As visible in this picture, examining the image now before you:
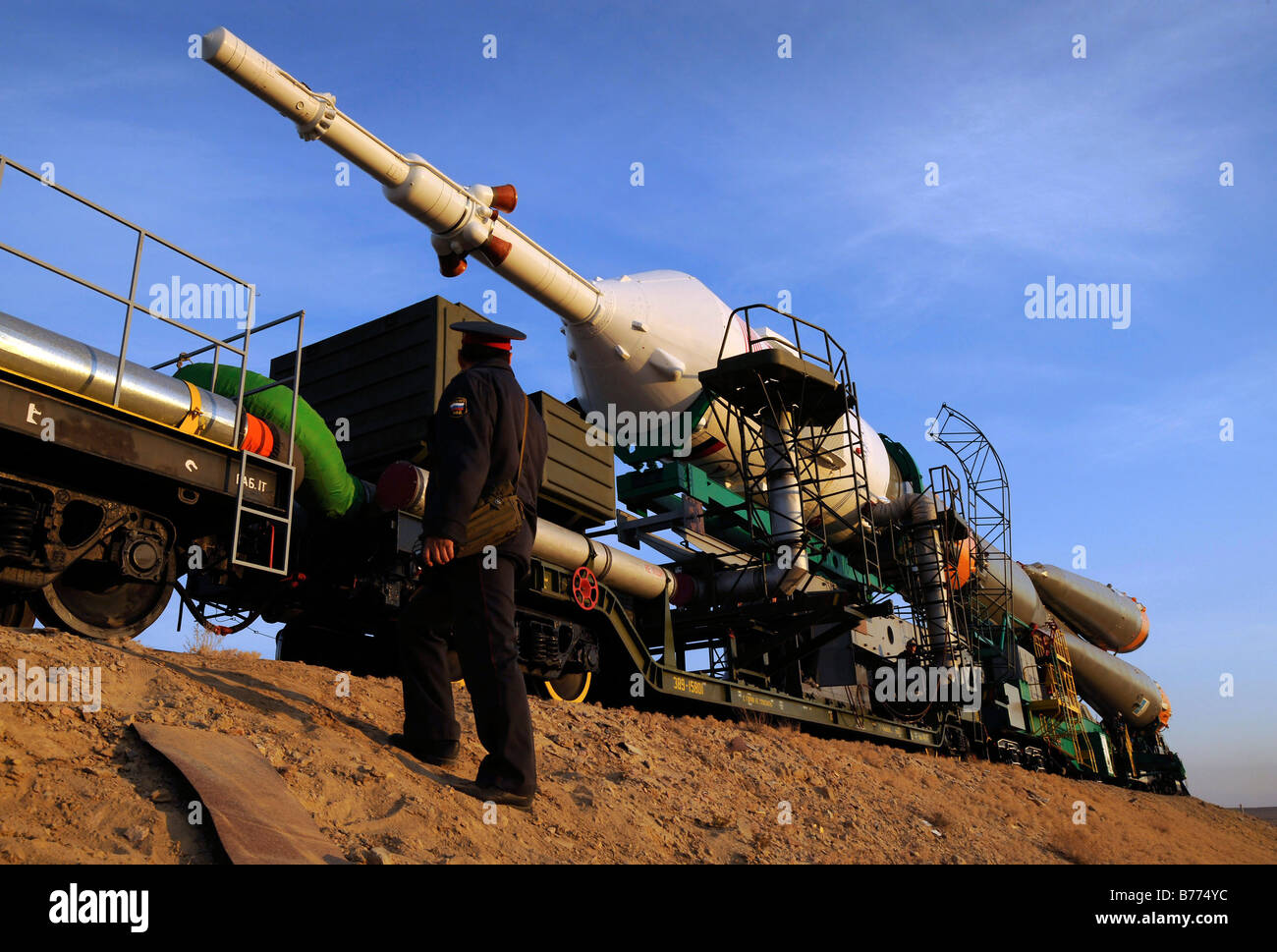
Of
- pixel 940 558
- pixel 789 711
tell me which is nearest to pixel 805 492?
pixel 789 711

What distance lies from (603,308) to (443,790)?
10282 mm

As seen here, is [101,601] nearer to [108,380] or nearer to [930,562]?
[108,380]

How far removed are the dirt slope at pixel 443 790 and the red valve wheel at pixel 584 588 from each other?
1595 mm

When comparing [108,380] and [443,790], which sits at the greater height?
[108,380]

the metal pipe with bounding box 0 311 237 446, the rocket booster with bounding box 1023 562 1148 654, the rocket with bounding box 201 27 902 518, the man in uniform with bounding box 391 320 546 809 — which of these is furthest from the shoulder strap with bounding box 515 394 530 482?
the rocket booster with bounding box 1023 562 1148 654

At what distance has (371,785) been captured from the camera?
442 cm

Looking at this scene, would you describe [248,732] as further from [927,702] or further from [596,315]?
[927,702]

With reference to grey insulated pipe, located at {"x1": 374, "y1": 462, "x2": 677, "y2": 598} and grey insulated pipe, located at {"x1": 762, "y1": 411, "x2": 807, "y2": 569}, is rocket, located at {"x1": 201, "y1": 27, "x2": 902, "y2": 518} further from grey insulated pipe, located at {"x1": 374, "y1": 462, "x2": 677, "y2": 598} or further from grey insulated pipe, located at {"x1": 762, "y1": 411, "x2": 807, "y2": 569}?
grey insulated pipe, located at {"x1": 374, "y1": 462, "x2": 677, "y2": 598}

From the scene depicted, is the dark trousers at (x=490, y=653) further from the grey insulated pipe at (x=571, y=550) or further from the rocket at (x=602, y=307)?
the rocket at (x=602, y=307)

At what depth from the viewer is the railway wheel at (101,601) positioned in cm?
594

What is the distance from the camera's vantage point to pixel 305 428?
7492mm

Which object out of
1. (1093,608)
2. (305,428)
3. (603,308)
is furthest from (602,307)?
(1093,608)

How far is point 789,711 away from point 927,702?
5.30 meters

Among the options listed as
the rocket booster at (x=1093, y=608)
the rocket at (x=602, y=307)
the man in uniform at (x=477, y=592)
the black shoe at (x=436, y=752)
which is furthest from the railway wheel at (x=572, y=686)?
the rocket booster at (x=1093, y=608)
